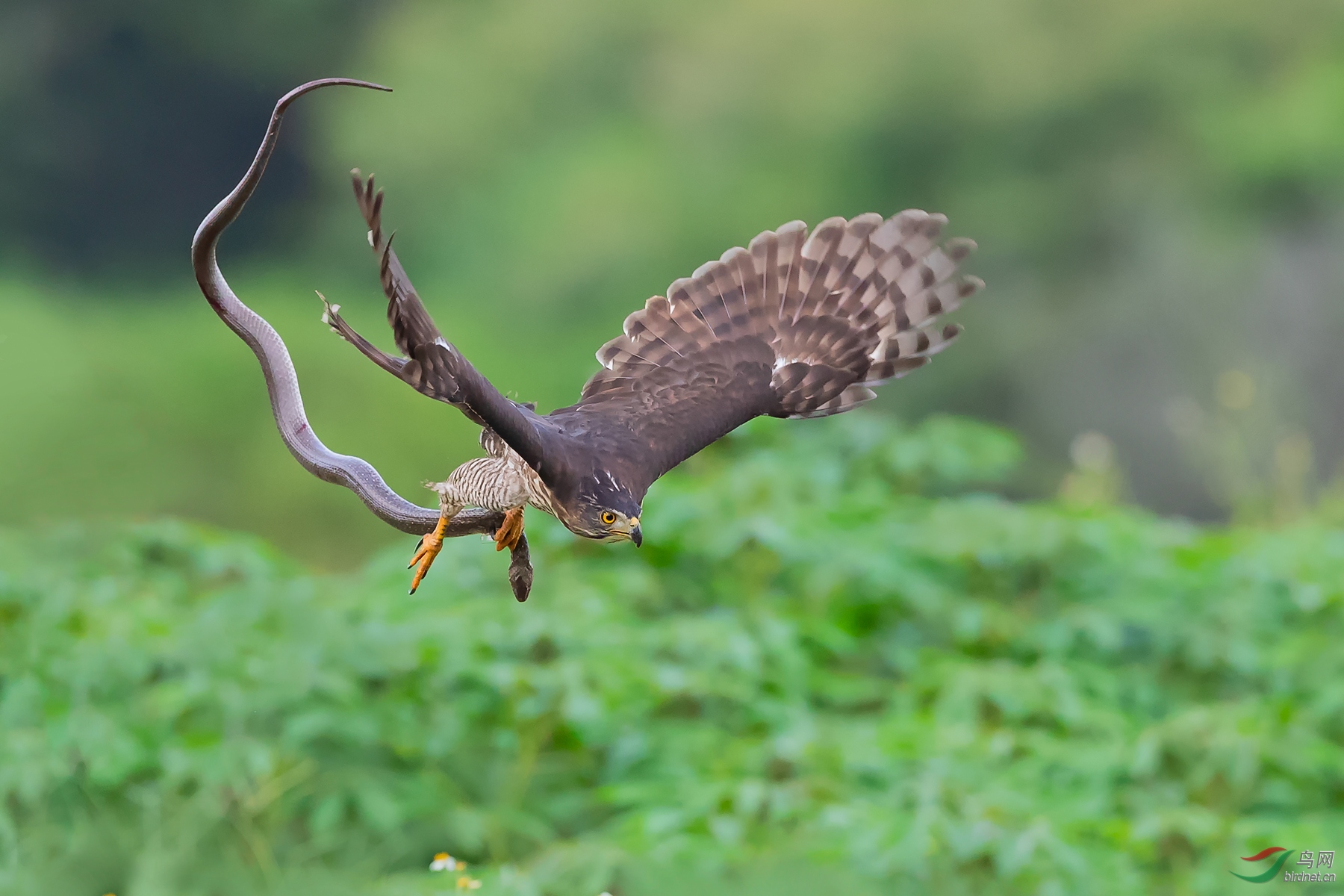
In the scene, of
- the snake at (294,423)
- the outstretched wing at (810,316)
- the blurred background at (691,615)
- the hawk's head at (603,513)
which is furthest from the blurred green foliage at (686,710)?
the hawk's head at (603,513)

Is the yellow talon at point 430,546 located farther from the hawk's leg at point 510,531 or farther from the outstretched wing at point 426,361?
the outstretched wing at point 426,361

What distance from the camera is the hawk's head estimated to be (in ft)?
3.61

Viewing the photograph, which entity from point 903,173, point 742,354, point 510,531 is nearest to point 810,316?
point 742,354

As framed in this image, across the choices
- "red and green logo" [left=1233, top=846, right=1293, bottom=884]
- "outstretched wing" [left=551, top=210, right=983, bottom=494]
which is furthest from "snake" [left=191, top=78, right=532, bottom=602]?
"red and green logo" [left=1233, top=846, right=1293, bottom=884]

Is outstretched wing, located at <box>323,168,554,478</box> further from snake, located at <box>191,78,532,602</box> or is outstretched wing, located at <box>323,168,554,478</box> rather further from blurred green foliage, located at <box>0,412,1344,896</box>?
blurred green foliage, located at <box>0,412,1344,896</box>

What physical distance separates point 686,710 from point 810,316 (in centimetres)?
138

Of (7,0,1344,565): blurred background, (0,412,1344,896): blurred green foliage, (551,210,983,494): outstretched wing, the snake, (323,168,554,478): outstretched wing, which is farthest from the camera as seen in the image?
(7,0,1344,565): blurred background

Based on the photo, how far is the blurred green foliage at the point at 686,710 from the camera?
2.32m

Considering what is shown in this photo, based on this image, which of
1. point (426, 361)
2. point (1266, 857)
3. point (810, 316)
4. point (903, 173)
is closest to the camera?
point (426, 361)

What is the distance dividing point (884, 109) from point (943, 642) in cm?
404

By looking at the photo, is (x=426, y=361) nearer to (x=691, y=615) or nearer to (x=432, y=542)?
(x=432, y=542)

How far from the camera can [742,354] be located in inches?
61.4

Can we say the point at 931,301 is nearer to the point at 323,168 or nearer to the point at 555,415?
the point at 555,415

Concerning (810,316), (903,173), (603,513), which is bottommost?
(603,513)
